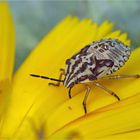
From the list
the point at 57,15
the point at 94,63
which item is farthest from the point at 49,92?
the point at 57,15

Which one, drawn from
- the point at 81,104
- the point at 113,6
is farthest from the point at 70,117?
the point at 113,6

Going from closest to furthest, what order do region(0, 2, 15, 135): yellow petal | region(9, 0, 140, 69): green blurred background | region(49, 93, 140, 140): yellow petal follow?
region(49, 93, 140, 140): yellow petal
region(0, 2, 15, 135): yellow petal
region(9, 0, 140, 69): green blurred background

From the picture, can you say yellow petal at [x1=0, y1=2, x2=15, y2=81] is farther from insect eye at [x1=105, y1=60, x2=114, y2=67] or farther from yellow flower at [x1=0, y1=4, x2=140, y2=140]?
insect eye at [x1=105, y1=60, x2=114, y2=67]

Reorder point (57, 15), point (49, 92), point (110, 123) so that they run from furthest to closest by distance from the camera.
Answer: point (57, 15)
point (49, 92)
point (110, 123)

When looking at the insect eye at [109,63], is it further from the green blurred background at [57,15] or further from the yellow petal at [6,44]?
the green blurred background at [57,15]

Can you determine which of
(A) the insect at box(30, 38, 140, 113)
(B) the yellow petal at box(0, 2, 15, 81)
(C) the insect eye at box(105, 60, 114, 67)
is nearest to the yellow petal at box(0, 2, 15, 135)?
(B) the yellow petal at box(0, 2, 15, 81)

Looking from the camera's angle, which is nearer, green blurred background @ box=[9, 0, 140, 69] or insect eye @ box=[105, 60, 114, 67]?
insect eye @ box=[105, 60, 114, 67]

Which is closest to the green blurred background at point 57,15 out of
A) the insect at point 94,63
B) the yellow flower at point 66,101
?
the yellow flower at point 66,101

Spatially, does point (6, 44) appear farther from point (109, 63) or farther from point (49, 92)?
point (109, 63)
